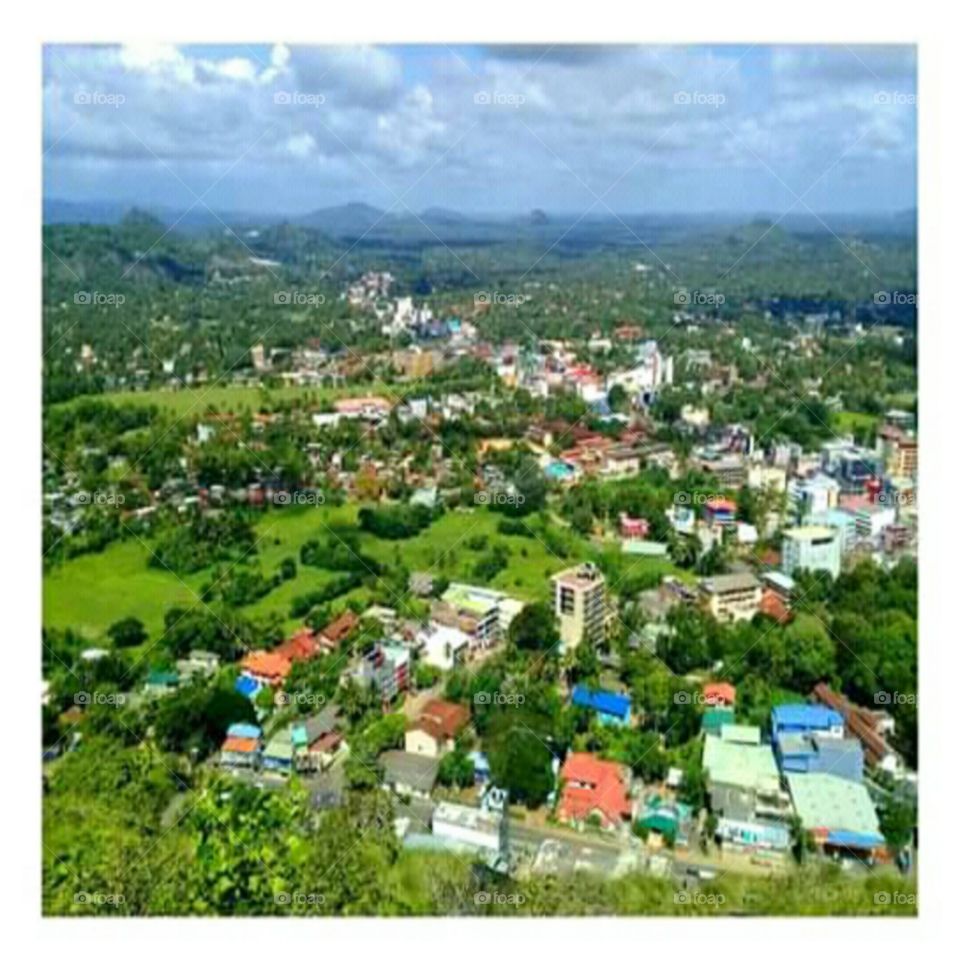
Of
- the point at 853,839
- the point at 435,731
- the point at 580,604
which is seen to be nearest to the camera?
the point at 853,839

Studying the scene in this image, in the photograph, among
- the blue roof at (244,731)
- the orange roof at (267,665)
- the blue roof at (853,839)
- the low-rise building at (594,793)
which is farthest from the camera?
the orange roof at (267,665)

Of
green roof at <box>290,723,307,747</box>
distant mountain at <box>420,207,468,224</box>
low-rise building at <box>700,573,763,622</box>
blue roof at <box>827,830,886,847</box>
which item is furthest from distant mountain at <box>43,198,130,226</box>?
blue roof at <box>827,830,886,847</box>

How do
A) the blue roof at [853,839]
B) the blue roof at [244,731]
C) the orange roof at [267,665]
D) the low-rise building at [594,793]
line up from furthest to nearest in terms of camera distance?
the orange roof at [267,665]
the blue roof at [244,731]
the low-rise building at [594,793]
the blue roof at [853,839]

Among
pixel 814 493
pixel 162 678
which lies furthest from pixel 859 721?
pixel 162 678

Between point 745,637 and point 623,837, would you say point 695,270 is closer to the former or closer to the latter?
point 745,637

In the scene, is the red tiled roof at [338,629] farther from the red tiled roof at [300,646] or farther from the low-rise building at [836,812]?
the low-rise building at [836,812]

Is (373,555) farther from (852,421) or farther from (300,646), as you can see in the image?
(852,421)

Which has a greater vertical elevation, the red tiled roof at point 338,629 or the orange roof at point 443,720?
the red tiled roof at point 338,629

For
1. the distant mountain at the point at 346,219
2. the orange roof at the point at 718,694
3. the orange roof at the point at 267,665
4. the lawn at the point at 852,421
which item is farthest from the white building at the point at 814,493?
the orange roof at the point at 267,665
